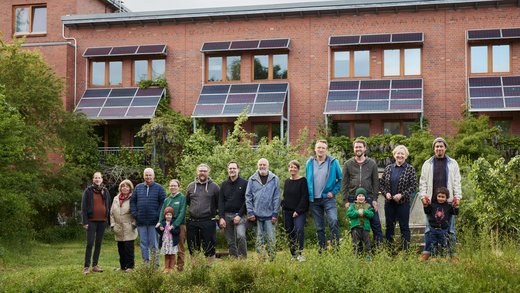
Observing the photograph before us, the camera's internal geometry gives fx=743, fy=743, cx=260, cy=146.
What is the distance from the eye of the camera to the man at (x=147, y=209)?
1316 centimetres

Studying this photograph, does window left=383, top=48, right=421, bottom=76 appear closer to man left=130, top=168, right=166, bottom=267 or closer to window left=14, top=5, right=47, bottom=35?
window left=14, top=5, right=47, bottom=35

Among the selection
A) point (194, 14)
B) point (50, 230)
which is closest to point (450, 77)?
point (194, 14)

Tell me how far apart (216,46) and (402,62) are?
760 centimetres

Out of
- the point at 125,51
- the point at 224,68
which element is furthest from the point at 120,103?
the point at 224,68

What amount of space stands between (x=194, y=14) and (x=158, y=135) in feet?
18.4

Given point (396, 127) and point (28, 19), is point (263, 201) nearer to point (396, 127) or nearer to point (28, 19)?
point (396, 127)

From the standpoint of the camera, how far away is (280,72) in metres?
30.7

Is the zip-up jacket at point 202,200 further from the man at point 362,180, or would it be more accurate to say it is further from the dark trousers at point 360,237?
the dark trousers at point 360,237

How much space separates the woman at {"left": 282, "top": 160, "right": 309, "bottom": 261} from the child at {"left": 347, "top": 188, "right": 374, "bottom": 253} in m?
0.87

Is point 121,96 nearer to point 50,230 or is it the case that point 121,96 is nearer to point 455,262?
point 50,230

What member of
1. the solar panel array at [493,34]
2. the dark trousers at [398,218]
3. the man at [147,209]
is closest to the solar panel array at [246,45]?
the solar panel array at [493,34]

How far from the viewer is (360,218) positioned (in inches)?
480

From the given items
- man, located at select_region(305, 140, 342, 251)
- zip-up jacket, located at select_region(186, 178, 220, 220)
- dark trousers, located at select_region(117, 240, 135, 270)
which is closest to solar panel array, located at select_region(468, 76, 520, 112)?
man, located at select_region(305, 140, 342, 251)

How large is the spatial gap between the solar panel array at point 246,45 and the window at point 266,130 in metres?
3.13
